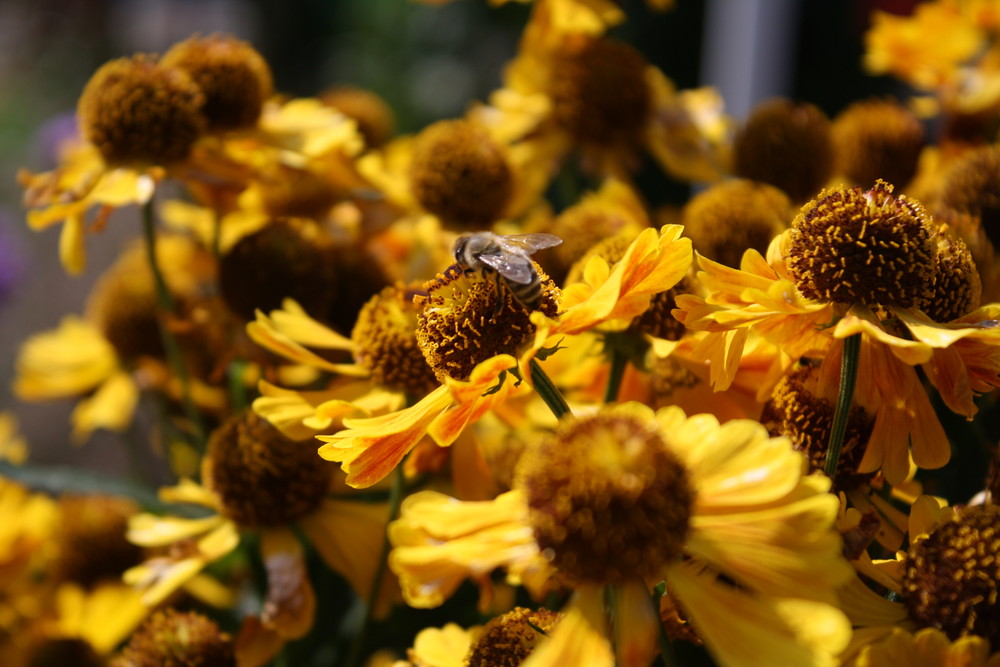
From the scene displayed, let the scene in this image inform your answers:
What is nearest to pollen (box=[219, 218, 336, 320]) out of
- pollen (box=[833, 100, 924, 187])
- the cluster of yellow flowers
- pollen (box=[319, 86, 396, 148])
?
the cluster of yellow flowers

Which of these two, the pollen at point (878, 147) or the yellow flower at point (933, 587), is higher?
the pollen at point (878, 147)

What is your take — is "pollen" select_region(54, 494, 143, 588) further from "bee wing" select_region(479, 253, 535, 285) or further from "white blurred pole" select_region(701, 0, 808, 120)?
"white blurred pole" select_region(701, 0, 808, 120)

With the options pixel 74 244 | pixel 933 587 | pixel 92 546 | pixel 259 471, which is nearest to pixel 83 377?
pixel 92 546

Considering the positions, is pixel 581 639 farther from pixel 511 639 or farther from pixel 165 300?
pixel 165 300

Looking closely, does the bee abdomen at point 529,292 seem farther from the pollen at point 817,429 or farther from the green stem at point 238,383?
the green stem at point 238,383

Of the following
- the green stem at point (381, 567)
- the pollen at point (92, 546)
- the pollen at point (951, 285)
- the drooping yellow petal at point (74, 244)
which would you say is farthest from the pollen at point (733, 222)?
the pollen at point (92, 546)
